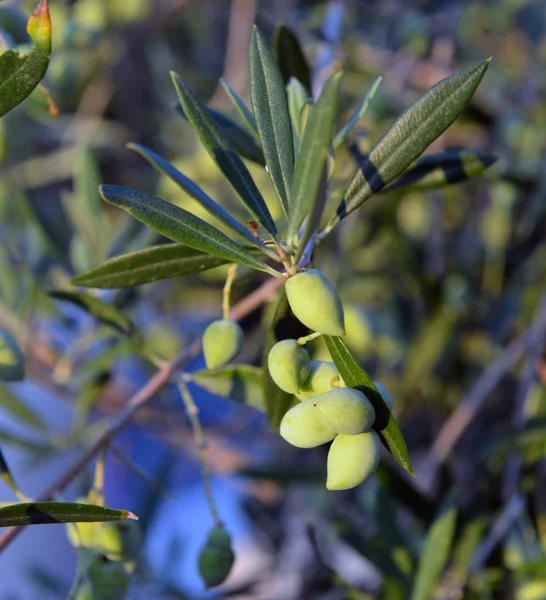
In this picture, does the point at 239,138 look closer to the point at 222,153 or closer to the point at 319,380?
the point at 222,153

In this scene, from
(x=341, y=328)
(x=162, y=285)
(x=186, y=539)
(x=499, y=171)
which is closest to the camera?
(x=341, y=328)

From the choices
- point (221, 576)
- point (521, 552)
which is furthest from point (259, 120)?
point (521, 552)

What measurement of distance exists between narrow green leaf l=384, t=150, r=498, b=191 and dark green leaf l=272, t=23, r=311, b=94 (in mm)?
204

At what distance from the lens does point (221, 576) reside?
0.76 metres

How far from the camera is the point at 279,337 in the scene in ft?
2.07

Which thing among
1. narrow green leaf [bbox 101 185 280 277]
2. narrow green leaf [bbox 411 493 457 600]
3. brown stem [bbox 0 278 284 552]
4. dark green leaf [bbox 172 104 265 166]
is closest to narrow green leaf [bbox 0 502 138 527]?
brown stem [bbox 0 278 284 552]

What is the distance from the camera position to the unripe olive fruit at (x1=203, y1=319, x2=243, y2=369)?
2.08ft

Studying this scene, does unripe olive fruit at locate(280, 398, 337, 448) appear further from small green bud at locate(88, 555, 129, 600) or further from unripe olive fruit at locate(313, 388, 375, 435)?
small green bud at locate(88, 555, 129, 600)

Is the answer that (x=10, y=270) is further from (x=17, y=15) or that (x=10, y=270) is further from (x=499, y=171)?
(x=499, y=171)

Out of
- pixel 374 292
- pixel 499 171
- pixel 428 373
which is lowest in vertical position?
pixel 428 373

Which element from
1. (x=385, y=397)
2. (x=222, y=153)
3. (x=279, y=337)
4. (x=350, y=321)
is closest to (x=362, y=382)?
(x=385, y=397)

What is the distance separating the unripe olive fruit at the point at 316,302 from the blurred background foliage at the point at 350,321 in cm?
33

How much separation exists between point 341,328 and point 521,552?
2.75 ft

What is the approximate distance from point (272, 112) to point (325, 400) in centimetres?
26
